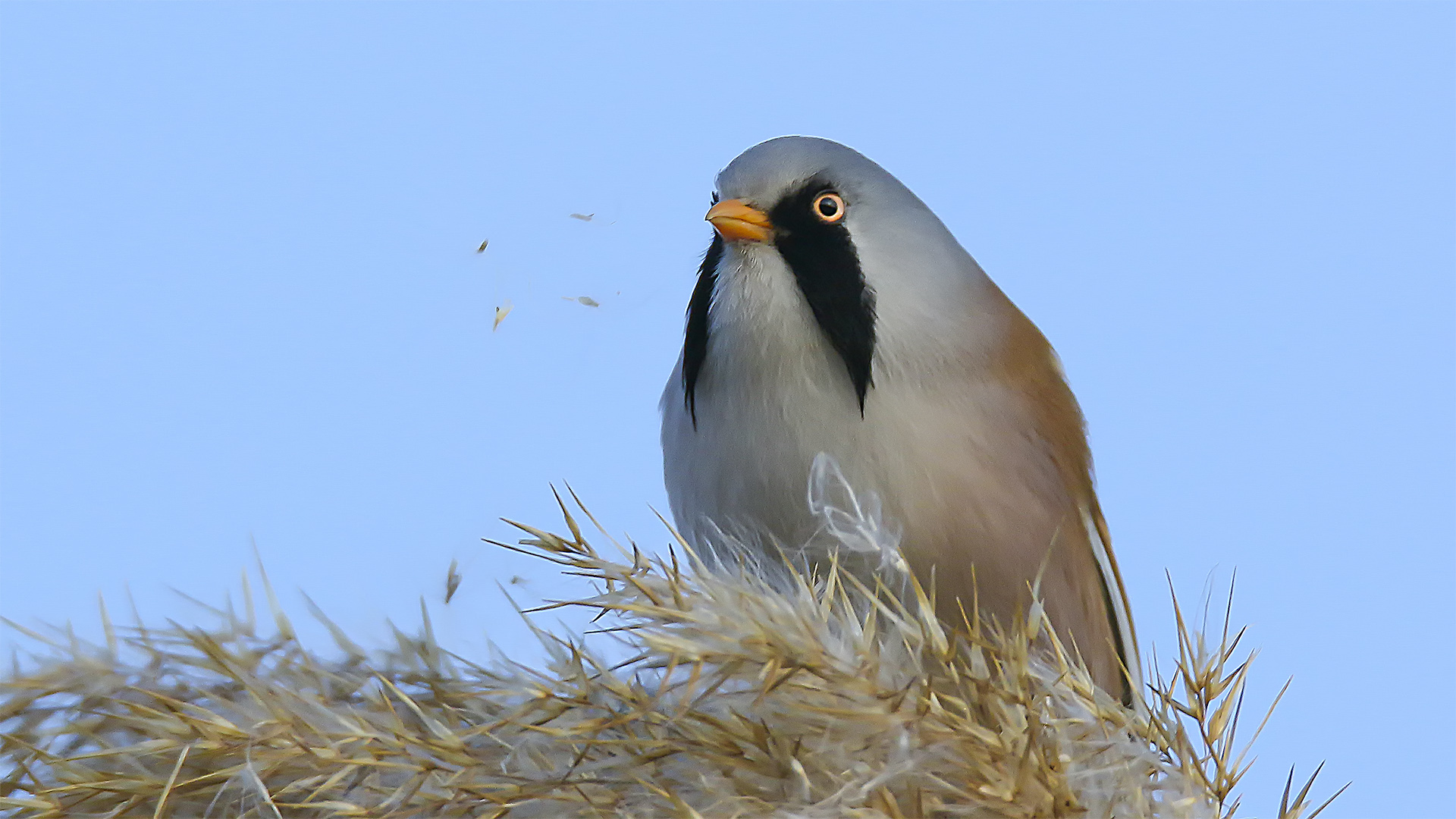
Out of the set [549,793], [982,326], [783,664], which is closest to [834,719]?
[783,664]

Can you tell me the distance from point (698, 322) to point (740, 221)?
0.11 m

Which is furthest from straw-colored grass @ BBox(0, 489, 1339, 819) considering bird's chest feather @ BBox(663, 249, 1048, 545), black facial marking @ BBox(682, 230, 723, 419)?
black facial marking @ BBox(682, 230, 723, 419)

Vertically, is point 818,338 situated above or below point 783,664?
above

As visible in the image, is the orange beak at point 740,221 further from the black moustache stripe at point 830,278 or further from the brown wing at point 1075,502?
the brown wing at point 1075,502

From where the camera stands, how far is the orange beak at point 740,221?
112 cm

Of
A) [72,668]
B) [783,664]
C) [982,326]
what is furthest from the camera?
[982,326]

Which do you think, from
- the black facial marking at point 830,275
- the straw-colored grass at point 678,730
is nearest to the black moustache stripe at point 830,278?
the black facial marking at point 830,275

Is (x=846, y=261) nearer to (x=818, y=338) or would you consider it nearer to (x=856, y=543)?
(x=818, y=338)

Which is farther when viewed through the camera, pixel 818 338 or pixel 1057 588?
pixel 1057 588

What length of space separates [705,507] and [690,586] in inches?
17.0

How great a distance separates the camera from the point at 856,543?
953 mm

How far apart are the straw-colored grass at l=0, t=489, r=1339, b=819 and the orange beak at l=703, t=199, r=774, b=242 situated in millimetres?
399

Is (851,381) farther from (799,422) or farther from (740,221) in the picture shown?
(740,221)

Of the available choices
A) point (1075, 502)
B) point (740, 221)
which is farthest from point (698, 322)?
point (1075, 502)
